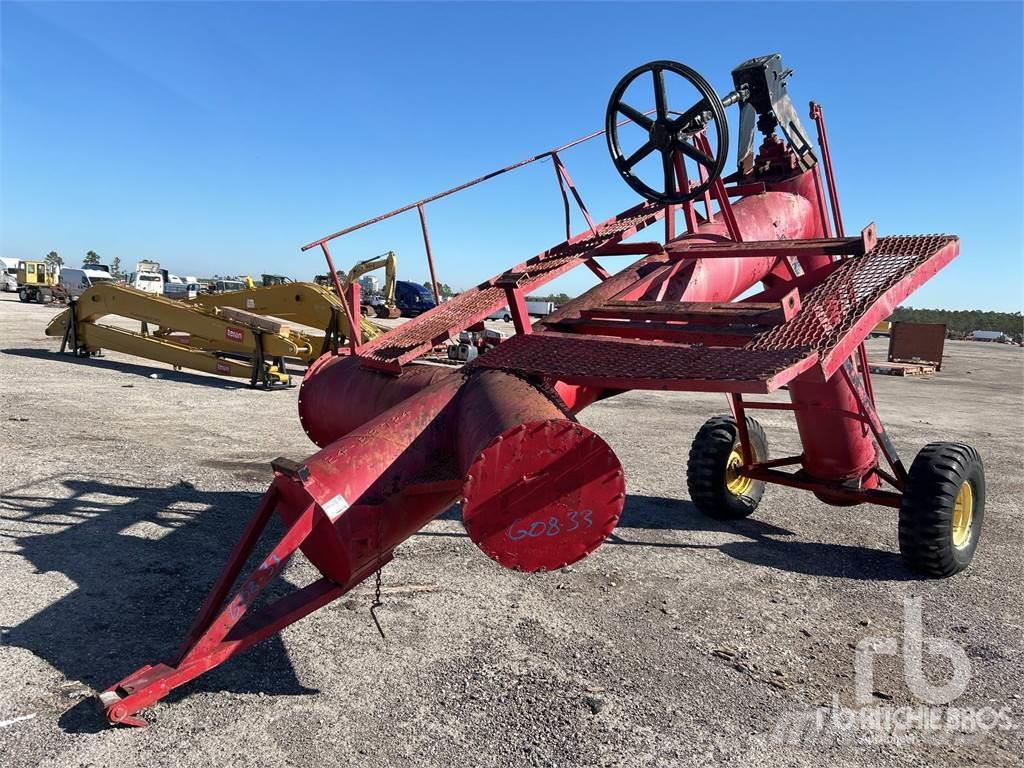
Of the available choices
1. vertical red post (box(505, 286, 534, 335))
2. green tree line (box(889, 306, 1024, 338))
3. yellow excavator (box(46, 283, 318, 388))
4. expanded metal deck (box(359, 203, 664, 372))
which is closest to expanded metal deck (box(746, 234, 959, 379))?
vertical red post (box(505, 286, 534, 335))

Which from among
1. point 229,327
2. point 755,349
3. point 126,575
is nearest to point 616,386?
point 755,349

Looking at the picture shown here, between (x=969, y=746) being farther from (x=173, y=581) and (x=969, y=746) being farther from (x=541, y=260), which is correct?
(x=173, y=581)

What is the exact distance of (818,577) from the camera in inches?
194

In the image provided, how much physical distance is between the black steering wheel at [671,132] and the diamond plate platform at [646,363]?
1117 millimetres

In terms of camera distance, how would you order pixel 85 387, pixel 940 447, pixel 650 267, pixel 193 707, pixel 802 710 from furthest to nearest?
pixel 85 387, pixel 940 447, pixel 650 267, pixel 802 710, pixel 193 707

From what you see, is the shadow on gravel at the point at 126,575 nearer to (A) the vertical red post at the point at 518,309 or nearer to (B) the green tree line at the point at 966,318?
(A) the vertical red post at the point at 518,309

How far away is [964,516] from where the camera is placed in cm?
526

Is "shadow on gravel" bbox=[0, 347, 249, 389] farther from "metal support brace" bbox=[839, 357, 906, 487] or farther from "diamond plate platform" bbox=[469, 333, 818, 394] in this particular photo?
"metal support brace" bbox=[839, 357, 906, 487]

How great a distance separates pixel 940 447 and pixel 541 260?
3101 mm

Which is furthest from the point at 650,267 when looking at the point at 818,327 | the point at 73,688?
the point at 73,688

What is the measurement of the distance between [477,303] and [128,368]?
1143 centimetres

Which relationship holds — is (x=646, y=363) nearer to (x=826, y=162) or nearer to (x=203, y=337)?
(x=826, y=162)

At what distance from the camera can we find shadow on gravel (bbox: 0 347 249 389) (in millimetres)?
12606

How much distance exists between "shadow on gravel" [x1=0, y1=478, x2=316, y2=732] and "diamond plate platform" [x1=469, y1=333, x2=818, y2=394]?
1810mm
